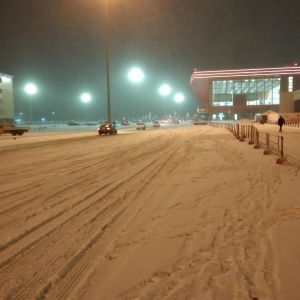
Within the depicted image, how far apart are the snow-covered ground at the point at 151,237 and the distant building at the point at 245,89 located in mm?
115471

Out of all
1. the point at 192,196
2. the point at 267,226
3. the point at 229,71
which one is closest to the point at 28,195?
the point at 192,196

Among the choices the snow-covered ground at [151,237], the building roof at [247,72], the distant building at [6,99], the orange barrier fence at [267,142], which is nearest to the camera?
the snow-covered ground at [151,237]

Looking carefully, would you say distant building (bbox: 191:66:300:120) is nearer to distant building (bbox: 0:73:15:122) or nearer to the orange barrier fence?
distant building (bbox: 0:73:15:122)

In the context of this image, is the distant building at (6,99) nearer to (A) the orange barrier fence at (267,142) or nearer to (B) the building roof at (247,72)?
(B) the building roof at (247,72)

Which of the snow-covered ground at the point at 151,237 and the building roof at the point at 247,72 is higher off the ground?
the building roof at the point at 247,72

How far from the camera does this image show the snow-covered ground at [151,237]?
458 centimetres

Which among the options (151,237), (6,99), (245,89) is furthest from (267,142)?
(245,89)

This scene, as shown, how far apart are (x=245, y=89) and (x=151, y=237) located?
125m

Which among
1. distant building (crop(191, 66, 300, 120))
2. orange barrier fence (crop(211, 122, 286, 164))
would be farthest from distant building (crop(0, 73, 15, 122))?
orange barrier fence (crop(211, 122, 286, 164))

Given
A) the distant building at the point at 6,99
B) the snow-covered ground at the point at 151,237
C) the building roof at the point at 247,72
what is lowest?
the snow-covered ground at the point at 151,237

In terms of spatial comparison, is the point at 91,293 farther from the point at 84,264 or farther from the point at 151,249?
the point at 151,249

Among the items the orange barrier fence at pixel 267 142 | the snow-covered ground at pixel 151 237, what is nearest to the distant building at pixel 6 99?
the orange barrier fence at pixel 267 142

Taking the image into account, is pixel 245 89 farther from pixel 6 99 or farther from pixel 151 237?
pixel 151 237

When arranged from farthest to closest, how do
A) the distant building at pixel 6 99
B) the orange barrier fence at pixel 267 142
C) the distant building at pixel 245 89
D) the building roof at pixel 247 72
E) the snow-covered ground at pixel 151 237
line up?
the distant building at pixel 245 89 → the building roof at pixel 247 72 → the distant building at pixel 6 99 → the orange barrier fence at pixel 267 142 → the snow-covered ground at pixel 151 237
